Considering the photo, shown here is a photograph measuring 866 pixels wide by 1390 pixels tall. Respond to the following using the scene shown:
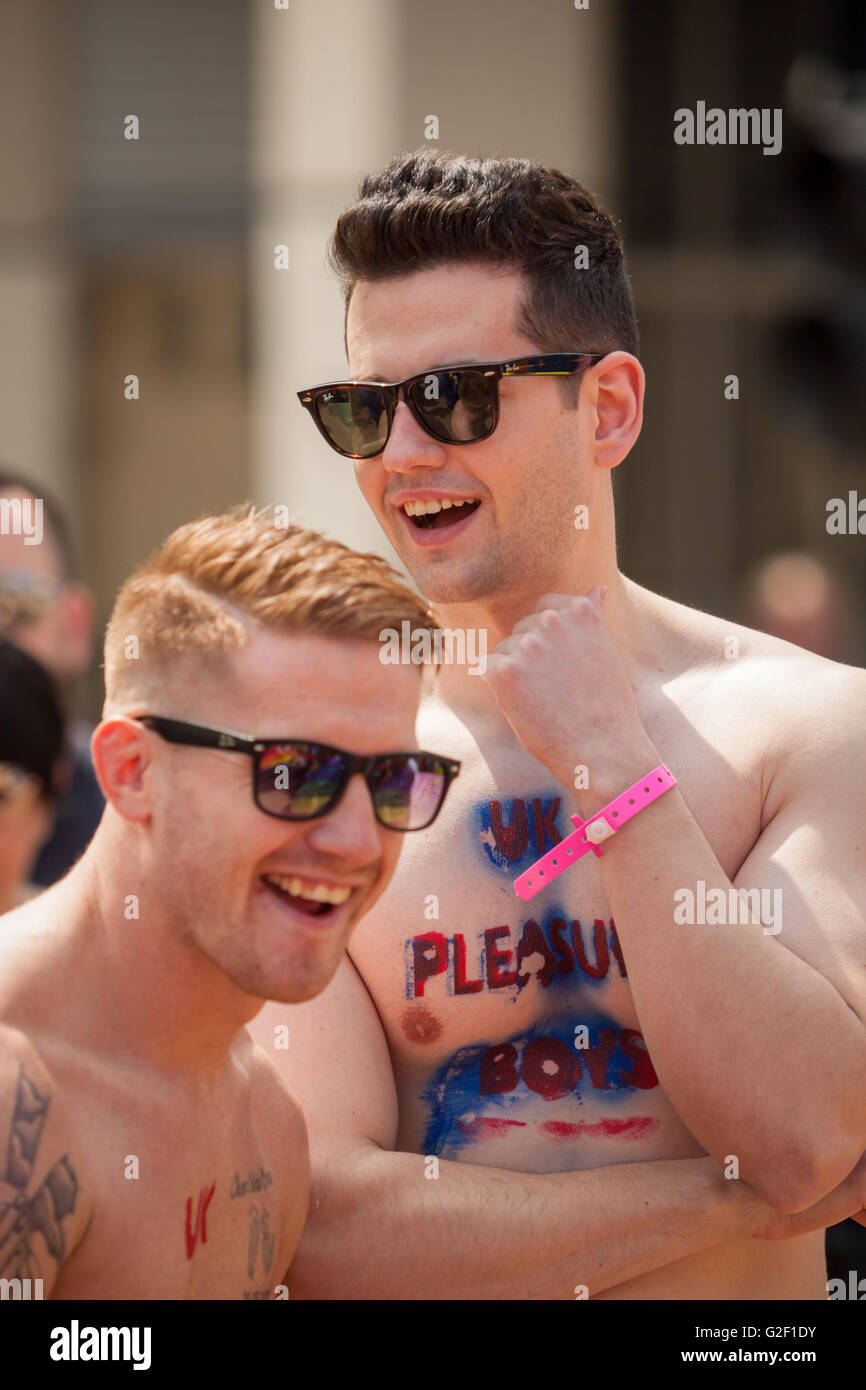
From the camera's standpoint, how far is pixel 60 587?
5391 mm

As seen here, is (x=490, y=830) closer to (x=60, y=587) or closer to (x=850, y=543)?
(x=60, y=587)

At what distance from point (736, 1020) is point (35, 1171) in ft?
3.84

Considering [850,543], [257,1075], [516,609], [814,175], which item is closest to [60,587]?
[516,609]

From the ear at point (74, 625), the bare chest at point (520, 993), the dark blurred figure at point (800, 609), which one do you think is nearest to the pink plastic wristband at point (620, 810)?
the bare chest at point (520, 993)

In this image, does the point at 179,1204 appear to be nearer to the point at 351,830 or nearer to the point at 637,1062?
the point at 351,830

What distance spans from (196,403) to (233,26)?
2.41 m

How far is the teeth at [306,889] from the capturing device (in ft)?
8.15

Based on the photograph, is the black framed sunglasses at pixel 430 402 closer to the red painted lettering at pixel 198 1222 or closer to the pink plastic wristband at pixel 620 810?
the pink plastic wristband at pixel 620 810

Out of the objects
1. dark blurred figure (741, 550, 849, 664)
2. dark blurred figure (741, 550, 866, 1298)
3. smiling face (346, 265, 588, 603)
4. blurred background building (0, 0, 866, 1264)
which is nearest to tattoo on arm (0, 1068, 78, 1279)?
smiling face (346, 265, 588, 603)

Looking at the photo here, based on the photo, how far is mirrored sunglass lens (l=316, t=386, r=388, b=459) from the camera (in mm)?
3186

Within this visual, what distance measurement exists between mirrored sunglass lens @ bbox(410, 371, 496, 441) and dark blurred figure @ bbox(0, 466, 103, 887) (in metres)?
2.17

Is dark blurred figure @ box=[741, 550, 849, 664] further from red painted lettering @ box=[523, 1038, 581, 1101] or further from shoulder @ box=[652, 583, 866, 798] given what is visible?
red painted lettering @ box=[523, 1038, 581, 1101]

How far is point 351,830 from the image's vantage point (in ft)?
8.09

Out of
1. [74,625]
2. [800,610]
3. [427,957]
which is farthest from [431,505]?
[800,610]
